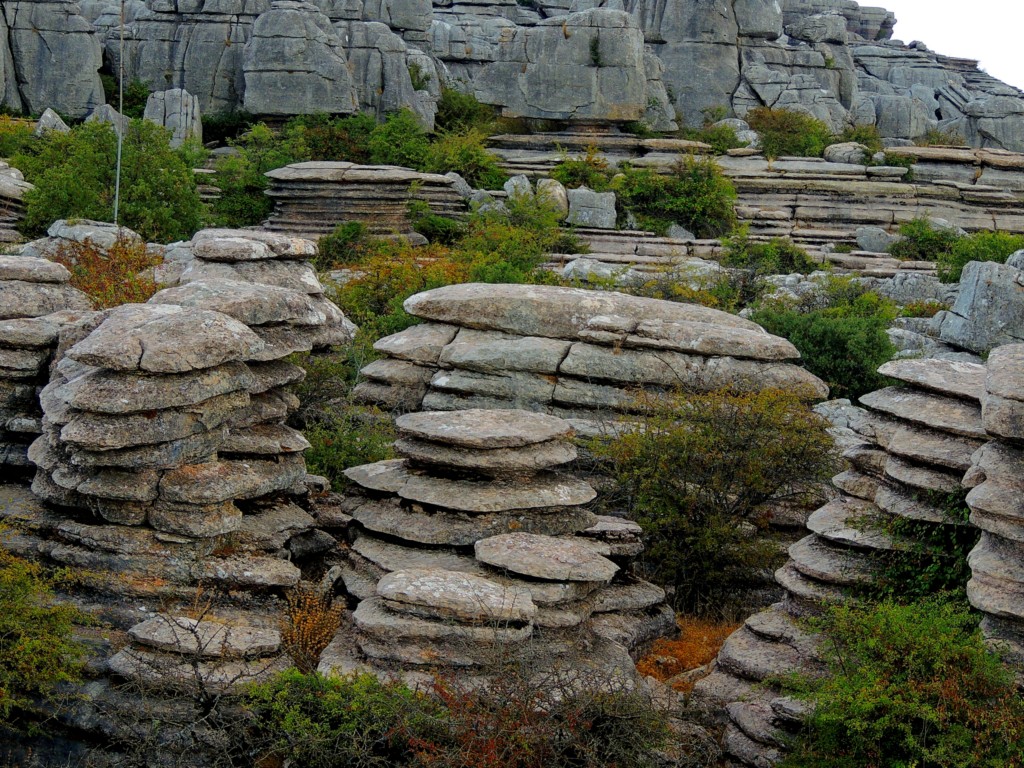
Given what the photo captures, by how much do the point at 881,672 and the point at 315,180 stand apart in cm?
1969

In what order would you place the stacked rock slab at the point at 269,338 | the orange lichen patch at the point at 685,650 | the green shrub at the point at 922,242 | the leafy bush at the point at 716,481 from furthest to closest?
the green shrub at the point at 922,242 < the leafy bush at the point at 716,481 < the stacked rock slab at the point at 269,338 < the orange lichen patch at the point at 685,650

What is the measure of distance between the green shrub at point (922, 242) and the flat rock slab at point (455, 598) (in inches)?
799

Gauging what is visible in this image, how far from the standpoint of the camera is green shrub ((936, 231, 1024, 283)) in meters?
22.8

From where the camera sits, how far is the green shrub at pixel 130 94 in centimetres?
3356

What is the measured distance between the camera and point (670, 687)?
8.76 m

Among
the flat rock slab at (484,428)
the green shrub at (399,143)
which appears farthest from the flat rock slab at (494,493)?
the green shrub at (399,143)

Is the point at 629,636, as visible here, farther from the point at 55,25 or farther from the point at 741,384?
the point at 55,25

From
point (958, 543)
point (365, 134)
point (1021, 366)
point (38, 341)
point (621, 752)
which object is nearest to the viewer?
point (621, 752)

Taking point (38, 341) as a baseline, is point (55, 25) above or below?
above

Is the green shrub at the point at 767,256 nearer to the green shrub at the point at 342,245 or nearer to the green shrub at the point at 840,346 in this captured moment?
the green shrub at the point at 342,245

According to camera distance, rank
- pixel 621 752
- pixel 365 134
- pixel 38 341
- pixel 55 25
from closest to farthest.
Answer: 1. pixel 621 752
2. pixel 38 341
3. pixel 365 134
4. pixel 55 25

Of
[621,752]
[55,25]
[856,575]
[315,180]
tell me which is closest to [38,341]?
[621,752]

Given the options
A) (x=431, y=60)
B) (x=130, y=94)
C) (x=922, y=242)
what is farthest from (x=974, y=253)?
(x=130, y=94)

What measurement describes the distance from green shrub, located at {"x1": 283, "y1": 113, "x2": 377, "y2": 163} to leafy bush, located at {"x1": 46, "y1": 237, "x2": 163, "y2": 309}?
12.1 m
